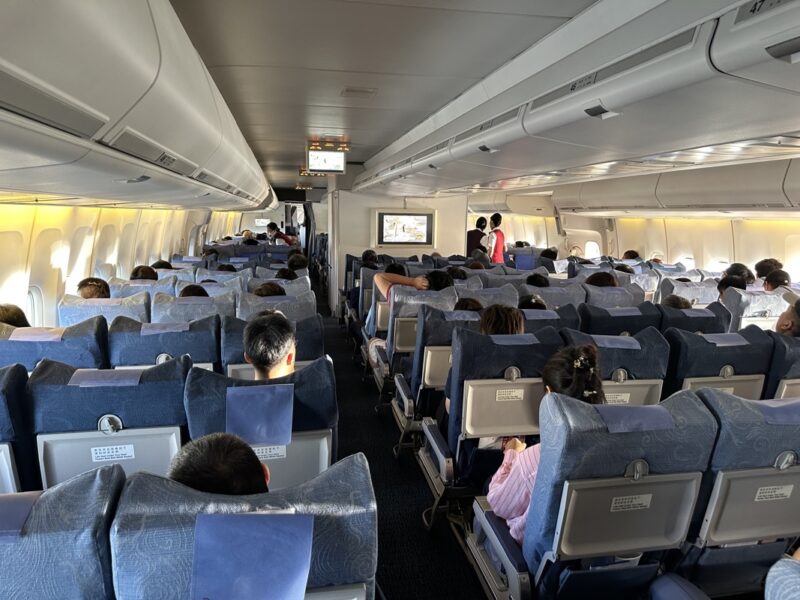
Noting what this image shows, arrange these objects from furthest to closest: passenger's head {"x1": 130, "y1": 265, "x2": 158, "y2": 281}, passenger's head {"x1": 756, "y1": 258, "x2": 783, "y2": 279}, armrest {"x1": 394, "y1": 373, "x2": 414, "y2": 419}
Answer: passenger's head {"x1": 756, "y1": 258, "x2": 783, "y2": 279} < passenger's head {"x1": 130, "y1": 265, "x2": 158, "y2": 281} < armrest {"x1": 394, "y1": 373, "x2": 414, "y2": 419}

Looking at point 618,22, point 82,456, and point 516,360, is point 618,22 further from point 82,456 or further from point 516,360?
point 82,456

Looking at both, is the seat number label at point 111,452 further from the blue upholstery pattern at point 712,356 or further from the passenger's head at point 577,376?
the blue upholstery pattern at point 712,356

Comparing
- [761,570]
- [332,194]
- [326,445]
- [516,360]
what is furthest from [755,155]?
[332,194]

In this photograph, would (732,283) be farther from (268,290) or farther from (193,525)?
(193,525)

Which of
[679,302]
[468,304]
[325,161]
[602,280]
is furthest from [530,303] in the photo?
[325,161]

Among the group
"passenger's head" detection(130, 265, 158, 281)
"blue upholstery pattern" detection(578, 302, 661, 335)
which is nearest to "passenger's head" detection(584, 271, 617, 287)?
"blue upholstery pattern" detection(578, 302, 661, 335)

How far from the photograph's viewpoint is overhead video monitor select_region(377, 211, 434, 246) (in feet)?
41.0

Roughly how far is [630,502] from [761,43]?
1576 mm

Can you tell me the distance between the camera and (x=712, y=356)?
3375mm

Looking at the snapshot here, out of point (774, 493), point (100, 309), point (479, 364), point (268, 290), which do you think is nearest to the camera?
point (774, 493)

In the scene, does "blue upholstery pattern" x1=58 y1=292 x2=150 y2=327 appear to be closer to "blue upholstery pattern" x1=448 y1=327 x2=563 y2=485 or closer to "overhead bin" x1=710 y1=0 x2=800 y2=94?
"blue upholstery pattern" x1=448 y1=327 x2=563 y2=485

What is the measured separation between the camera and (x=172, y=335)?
325 centimetres

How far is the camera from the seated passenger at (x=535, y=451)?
232 centimetres

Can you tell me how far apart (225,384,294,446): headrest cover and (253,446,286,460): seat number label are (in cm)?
6
